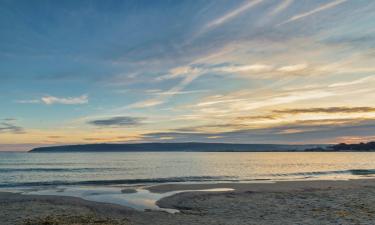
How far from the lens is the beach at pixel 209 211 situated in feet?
50.0

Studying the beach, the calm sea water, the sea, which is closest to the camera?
the beach

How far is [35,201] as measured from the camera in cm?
2259

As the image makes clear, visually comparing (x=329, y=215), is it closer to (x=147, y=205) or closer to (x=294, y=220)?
(x=294, y=220)

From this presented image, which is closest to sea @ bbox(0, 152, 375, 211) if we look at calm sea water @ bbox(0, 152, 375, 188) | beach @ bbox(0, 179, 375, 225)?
calm sea water @ bbox(0, 152, 375, 188)

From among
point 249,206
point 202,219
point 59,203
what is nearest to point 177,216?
point 202,219

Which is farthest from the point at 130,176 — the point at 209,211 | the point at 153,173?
the point at 209,211

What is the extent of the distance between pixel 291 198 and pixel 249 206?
14.4 feet

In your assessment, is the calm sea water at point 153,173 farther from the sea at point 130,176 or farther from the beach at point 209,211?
the beach at point 209,211

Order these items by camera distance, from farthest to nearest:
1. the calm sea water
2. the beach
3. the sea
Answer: the calm sea water, the sea, the beach

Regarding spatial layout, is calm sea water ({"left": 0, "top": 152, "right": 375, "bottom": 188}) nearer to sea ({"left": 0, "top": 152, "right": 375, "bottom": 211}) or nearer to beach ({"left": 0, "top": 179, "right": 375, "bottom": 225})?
sea ({"left": 0, "top": 152, "right": 375, "bottom": 211})

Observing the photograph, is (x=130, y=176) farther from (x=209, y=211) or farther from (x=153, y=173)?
(x=209, y=211)

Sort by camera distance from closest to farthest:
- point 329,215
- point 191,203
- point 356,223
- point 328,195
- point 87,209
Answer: point 356,223 < point 329,215 < point 87,209 < point 191,203 < point 328,195

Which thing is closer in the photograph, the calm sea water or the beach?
the beach

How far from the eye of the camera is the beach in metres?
15.2
